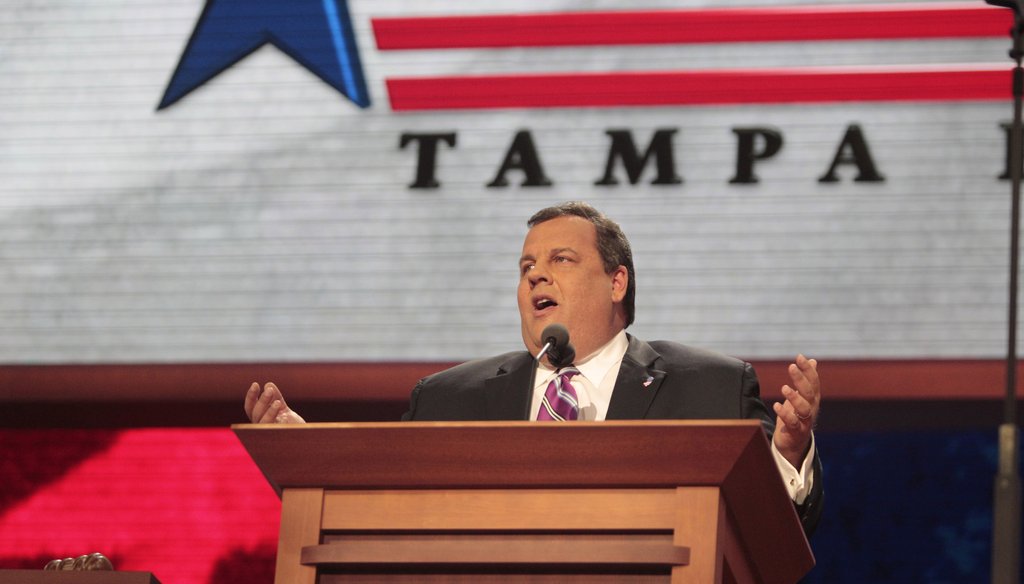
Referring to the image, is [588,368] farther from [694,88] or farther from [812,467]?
[694,88]

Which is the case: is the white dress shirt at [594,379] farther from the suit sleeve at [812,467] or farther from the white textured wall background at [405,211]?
the white textured wall background at [405,211]

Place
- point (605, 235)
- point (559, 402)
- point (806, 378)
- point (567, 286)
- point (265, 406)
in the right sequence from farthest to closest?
point (605, 235)
point (567, 286)
point (559, 402)
point (265, 406)
point (806, 378)

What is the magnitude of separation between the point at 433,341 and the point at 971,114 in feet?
6.35

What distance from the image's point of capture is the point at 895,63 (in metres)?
4.74

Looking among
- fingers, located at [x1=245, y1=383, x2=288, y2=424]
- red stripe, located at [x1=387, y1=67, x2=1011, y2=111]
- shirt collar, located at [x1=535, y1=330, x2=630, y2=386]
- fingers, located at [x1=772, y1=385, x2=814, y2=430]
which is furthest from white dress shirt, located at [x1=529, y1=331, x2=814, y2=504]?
red stripe, located at [x1=387, y1=67, x2=1011, y2=111]

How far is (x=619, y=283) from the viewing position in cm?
312

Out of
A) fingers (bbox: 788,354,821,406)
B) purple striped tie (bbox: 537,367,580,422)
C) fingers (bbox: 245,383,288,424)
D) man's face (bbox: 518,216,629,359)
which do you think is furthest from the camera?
man's face (bbox: 518,216,629,359)

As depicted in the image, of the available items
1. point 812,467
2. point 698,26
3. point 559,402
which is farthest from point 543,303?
point 698,26

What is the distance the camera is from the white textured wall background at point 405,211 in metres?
4.64

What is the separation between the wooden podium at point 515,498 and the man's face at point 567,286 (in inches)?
37.7

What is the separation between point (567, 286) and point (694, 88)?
6.71ft

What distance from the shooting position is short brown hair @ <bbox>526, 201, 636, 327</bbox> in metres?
3.08

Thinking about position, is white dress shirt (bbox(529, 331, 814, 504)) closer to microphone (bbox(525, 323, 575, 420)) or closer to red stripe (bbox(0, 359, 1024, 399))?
microphone (bbox(525, 323, 575, 420))

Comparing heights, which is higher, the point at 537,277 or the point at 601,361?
the point at 537,277
